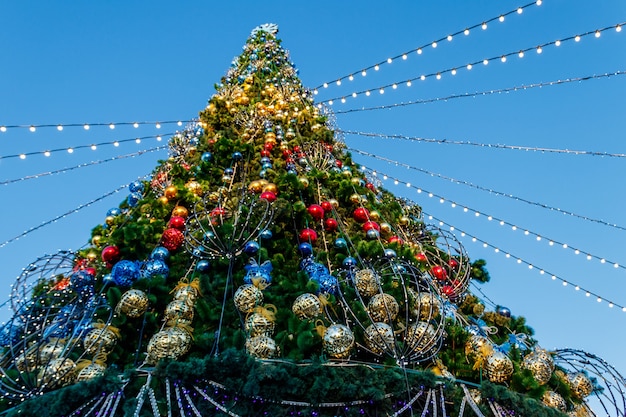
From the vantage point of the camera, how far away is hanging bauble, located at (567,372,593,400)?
8.36 feet

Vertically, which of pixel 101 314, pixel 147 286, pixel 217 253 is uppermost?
pixel 217 253

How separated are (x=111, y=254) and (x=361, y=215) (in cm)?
183

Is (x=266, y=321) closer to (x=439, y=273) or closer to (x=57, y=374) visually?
(x=57, y=374)

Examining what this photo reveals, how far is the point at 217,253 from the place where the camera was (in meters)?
2.62

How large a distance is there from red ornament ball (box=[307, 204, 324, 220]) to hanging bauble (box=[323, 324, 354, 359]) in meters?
1.34

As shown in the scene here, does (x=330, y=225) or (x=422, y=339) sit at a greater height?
(x=330, y=225)

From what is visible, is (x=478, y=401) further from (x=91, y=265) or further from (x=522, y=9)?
(x=522, y=9)

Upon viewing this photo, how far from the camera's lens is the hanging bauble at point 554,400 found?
2297 mm

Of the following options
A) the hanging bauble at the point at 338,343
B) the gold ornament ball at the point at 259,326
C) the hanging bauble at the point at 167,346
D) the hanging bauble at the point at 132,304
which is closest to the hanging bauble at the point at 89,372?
→ the hanging bauble at the point at 167,346

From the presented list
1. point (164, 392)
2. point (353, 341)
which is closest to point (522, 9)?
point (353, 341)

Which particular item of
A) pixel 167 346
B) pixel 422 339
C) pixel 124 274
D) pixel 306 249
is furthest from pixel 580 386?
pixel 124 274

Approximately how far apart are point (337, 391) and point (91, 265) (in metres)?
2.07

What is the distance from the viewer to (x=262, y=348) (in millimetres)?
2012

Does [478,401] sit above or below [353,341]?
below
